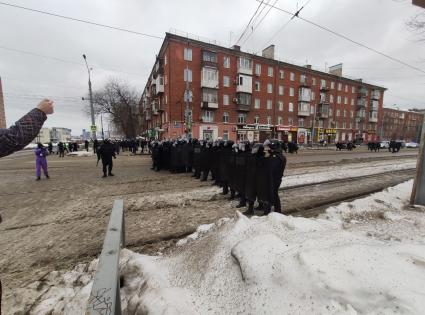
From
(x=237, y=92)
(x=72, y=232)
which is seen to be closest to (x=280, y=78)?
(x=237, y=92)

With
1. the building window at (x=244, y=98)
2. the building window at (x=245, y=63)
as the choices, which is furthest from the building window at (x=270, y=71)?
the building window at (x=244, y=98)

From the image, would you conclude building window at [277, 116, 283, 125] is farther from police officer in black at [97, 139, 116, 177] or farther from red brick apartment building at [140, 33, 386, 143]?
police officer in black at [97, 139, 116, 177]

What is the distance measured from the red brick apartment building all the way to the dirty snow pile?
25813 millimetres

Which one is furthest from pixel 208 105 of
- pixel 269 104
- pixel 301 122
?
pixel 301 122

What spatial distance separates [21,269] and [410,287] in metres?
4.59

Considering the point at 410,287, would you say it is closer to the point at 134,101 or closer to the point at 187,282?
the point at 187,282

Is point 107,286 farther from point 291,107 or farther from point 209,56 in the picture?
point 291,107

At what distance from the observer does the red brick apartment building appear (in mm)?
36781

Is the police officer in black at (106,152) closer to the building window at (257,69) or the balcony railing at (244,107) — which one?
the balcony railing at (244,107)

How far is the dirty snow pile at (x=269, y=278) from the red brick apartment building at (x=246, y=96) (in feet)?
84.7

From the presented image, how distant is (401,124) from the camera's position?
94.6 m

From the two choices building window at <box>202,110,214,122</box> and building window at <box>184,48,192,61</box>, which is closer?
building window at <box>184,48,192,61</box>

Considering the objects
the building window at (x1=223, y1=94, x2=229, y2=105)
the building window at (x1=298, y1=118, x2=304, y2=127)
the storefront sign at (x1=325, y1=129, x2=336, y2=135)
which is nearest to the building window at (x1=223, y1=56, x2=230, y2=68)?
the building window at (x1=223, y1=94, x2=229, y2=105)

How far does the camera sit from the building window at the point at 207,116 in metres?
38.8
